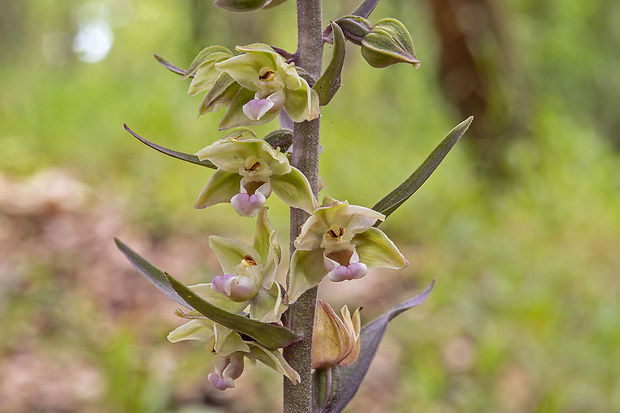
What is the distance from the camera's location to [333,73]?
3.01 feet

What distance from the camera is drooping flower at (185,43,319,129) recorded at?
0.96 m

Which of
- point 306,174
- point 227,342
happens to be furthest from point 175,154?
point 227,342

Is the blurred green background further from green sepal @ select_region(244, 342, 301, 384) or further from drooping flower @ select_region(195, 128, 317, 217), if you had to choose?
green sepal @ select_region(244, 342, 301, 384)

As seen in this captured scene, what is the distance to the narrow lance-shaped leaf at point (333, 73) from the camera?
0.89 meters

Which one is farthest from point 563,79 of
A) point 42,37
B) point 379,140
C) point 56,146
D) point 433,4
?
point 42,37

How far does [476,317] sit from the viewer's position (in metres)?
3.03

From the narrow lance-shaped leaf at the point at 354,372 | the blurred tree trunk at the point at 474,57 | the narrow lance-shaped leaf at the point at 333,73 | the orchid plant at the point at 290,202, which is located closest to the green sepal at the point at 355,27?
the orchid plant at the point at 290,202

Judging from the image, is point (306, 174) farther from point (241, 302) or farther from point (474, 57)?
point (474, 57)

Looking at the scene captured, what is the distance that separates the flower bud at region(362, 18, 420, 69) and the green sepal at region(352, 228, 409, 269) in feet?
0.95

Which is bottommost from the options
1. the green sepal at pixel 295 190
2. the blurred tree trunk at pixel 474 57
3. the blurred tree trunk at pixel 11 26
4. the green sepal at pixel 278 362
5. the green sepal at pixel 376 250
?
the blurred tree trunk at pixel 11 26

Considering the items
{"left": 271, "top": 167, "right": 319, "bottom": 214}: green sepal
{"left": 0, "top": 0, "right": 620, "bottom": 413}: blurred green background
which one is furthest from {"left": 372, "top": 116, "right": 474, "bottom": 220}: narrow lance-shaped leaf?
{"left": 0, "top": 0, "right": 620, "bottom": 413}: blurred green background

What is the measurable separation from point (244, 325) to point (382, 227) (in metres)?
3.11

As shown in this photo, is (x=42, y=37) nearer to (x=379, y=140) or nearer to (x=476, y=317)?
(x=379, y=140)

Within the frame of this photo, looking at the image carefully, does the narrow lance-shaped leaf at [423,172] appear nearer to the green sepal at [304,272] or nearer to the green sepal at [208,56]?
the green sepal at [304,272]
